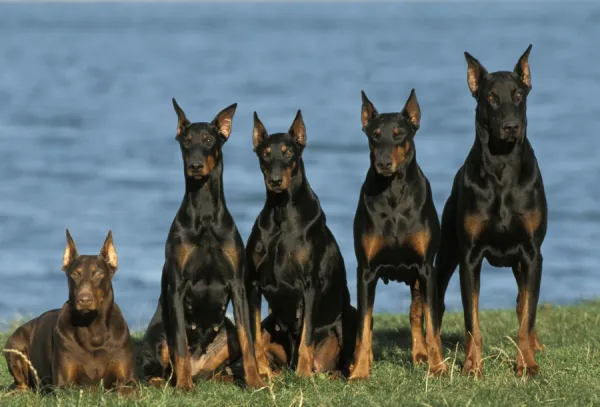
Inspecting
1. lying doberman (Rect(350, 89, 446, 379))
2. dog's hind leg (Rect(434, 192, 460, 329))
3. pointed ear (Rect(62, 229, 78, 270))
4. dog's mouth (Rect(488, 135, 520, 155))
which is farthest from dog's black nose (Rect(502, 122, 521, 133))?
pointed ear (Rect(62, 229, 78, 270))

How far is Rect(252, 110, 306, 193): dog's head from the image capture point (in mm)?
8227

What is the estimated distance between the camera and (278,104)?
37.7 m

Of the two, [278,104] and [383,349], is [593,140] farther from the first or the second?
[383,349]

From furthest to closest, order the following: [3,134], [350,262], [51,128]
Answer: [51,128]
[3,134]
[350,262]

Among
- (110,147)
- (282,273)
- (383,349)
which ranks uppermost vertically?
(110,147)

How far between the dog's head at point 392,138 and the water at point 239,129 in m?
4.11

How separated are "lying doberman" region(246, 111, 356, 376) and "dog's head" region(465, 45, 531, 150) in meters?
1.20

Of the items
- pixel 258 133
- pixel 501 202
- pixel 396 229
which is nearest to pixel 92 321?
pixel 258 133

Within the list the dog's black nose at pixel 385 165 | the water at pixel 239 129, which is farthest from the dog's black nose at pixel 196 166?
the water at pixel 239 129

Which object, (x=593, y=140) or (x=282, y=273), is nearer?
(x=282, y=273)

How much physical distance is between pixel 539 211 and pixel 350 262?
930 centimetres

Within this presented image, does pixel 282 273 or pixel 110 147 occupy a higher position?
pixel 110 147

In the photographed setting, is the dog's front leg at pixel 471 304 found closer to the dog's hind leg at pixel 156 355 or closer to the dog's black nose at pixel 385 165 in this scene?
the dog's black nose at pixel 385 165

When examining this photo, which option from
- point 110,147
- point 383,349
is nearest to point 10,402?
point 383,349
